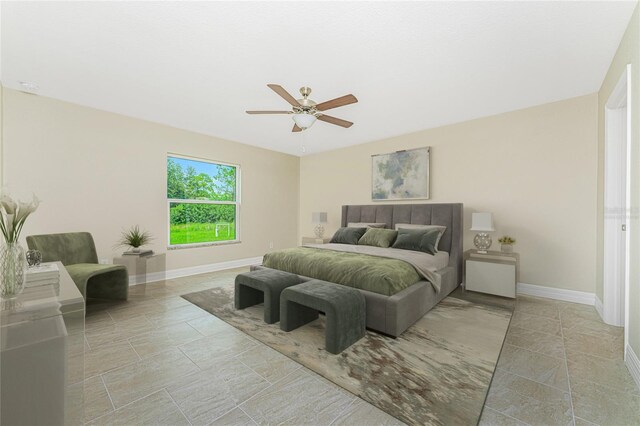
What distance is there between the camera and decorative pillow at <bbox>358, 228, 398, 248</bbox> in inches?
159

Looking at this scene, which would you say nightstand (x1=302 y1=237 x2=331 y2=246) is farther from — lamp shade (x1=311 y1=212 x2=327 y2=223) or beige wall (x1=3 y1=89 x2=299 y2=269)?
beige wall (x1=3 y1=89 x2=299 y2=269)

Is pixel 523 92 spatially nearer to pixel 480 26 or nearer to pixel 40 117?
pixel 480 26

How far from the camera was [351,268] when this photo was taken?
2824 millimetres

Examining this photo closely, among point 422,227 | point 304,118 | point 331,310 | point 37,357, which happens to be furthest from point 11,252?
point 422,227

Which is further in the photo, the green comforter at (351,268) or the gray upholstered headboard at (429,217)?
the gray upholstered headboard at (429,217)

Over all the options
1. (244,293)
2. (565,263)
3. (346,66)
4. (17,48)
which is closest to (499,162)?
(565,263)

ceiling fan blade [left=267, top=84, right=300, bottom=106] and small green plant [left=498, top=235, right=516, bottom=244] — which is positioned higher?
ceiling fan blade [left=267, top=84, right=300, bottom=106]

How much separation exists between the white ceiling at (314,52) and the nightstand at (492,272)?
6.74 ft

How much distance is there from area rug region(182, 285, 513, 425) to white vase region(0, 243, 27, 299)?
1.62m

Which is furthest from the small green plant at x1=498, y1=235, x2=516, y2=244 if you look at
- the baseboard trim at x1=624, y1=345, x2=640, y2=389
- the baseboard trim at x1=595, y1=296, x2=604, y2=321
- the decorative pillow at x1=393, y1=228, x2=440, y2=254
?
the baseboard trim at x1=624, y1=345, x2=640, y2=389

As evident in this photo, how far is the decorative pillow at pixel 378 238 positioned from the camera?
159 inches

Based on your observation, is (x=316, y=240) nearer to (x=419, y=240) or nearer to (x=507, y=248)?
(x=419, y=240)

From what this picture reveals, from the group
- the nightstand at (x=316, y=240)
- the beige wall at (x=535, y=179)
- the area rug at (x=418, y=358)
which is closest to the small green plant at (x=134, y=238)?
the area rug at (x=418, y=358)

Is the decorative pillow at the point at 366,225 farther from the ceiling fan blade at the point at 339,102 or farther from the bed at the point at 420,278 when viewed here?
the ceiling fan blade at the point at 339,102
